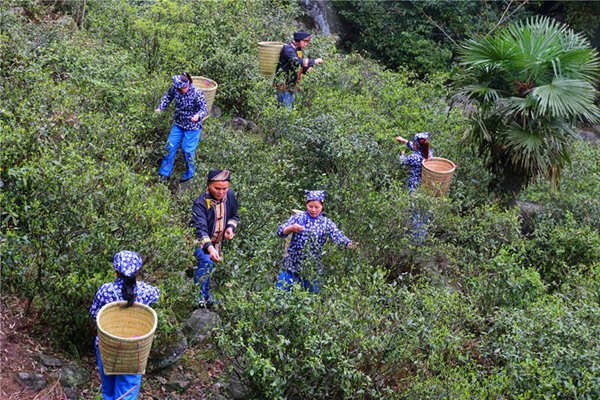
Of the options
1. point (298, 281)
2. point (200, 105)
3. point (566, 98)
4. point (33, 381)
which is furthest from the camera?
point (566, 98)

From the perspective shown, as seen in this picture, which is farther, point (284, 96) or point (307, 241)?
point (284, 96)

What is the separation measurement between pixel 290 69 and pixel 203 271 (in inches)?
213

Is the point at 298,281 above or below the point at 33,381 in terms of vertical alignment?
above

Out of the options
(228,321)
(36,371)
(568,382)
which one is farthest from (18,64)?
(568,382)

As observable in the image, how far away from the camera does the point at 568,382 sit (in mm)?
5230

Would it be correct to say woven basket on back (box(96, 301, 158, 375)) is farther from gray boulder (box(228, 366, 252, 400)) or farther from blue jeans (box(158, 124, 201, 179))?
blue jeans (box(158, 124, 201, 179))

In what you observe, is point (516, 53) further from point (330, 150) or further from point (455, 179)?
point (330, 150)

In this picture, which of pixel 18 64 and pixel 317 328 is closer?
pixel 317 328

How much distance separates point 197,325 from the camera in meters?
6.12

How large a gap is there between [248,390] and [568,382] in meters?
3.05

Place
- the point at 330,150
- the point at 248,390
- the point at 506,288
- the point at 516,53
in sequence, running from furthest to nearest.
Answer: the point at 516,53, the point at 330,150, the point at 506,288, the point at 248,390

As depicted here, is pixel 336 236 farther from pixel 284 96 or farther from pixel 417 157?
pixel 284 96


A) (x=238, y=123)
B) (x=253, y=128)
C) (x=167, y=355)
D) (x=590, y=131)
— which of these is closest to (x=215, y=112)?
(x=238, y=123)

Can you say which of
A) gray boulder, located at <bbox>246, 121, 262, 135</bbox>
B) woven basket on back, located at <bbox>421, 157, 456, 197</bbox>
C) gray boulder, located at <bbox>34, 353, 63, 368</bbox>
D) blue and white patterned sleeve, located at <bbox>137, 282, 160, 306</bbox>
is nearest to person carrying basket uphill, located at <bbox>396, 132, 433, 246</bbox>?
woven basket on back, located at <bbox>421, 157, 456, 197</bbox>
